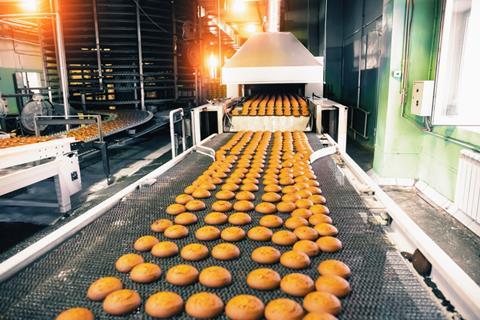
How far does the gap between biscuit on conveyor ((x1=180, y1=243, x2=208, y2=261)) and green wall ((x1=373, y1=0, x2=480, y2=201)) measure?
3764 mm

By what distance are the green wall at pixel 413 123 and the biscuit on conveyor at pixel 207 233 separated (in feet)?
11.9

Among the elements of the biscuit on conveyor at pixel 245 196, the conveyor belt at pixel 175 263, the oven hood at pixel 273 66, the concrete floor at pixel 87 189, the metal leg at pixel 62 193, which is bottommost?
the concrete floor at pixel 87 189

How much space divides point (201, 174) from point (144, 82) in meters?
6.46

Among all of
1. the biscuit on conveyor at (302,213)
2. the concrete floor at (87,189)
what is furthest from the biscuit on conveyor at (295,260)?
the concrete floor at (87,189)

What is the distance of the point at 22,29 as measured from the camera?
12875mm

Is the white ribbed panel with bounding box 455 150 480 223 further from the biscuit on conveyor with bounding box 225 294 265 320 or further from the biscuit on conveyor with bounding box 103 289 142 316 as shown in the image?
the biscuit on conveyor with bounding box 103 289 142 316

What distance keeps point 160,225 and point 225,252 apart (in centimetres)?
40

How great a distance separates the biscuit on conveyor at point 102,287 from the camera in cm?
102

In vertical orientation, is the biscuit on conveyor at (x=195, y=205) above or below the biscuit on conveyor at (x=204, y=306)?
above

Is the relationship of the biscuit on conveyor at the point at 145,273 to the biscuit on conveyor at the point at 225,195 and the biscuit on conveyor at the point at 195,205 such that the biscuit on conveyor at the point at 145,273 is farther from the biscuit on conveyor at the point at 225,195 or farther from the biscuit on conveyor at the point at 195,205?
the biscuit on conveyor at the point at 225,195

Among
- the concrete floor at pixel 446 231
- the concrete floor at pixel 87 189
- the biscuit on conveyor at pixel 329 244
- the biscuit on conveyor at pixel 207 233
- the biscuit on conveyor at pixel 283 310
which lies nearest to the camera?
the biscuit on conveyor at pixel 283 310

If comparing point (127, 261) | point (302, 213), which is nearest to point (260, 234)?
point (302, 213)

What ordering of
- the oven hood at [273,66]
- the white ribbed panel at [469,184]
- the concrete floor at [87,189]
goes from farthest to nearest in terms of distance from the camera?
the concrete floor at [87,189], the white ribbed panel at [469,184], the oven hood at [273,66]

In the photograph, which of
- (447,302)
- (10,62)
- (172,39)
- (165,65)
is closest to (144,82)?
(165,65)
